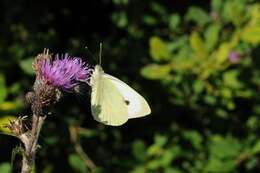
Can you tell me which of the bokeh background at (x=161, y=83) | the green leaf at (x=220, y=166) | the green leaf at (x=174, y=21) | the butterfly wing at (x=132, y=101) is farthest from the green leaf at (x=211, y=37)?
the butterfly wing at (x=132, y=101)

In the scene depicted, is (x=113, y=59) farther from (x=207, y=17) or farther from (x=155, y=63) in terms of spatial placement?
(x=207, y=17)

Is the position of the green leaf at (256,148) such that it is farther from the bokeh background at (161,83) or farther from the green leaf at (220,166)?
the green leaf at (220,166)

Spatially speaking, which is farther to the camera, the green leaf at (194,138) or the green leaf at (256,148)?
the green leaf at (194,138)

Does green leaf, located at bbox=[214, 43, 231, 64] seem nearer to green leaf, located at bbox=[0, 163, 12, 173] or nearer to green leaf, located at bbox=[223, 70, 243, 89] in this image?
green leaf, located at bbox=[223, 70, 243, 89]

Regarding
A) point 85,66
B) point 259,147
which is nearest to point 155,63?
point 259,147

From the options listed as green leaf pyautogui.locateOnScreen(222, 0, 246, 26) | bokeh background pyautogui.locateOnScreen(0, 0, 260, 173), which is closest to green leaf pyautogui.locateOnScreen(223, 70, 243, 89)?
bokeh background pyautogui.locateOnScreen(0, 0, 260, 173)
